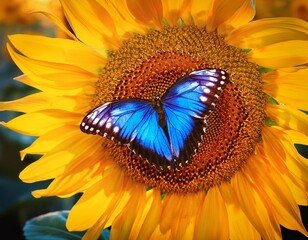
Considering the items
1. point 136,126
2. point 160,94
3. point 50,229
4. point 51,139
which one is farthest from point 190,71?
point 50,229

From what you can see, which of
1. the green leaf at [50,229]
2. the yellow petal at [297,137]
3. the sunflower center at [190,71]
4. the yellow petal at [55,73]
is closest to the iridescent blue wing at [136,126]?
the sunflower center at [190,71]

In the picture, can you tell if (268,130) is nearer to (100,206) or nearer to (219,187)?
(219,187)

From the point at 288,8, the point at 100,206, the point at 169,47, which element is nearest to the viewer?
the point at 169,47

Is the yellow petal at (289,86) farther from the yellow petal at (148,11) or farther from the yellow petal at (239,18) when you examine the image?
the yellow petal at (148,11)

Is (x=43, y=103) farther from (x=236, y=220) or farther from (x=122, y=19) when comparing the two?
(x=236, y=220)

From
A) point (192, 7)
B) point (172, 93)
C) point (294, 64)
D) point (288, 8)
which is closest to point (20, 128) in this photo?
point (172, 93)

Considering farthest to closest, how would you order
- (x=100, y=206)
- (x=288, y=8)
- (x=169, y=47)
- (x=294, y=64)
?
1. (x=288, y=8)
2. (x=100, y=206)
3. (x=169, y=47)
4. (x=294, y=64)
